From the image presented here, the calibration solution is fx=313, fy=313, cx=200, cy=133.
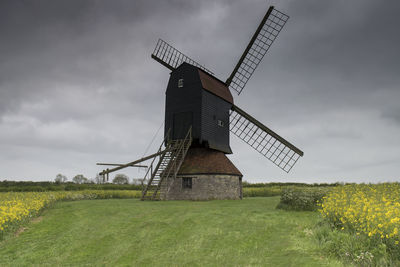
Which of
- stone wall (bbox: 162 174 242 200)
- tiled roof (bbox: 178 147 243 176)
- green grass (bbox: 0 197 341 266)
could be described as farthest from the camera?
tiled roof (bbox: 178 147 243 176)

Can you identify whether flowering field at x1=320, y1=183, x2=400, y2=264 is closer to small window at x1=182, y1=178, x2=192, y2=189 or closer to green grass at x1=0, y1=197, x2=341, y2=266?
green grass at x1=0, y1=197, x2=341, y2=266

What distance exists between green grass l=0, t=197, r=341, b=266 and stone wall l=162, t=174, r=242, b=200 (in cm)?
809

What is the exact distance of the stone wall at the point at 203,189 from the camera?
25.1 meters

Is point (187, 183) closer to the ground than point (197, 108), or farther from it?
closer to the ground

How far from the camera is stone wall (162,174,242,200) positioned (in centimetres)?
2511

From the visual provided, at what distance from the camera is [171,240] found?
12.3m

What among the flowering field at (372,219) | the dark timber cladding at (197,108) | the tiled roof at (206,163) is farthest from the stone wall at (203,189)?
the flowering field at (372,219)

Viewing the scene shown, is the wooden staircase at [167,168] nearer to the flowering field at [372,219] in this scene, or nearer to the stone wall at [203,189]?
the stone wall at [203,189]

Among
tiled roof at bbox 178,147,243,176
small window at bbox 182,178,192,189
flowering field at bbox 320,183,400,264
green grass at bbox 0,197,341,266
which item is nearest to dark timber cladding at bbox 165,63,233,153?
tiled roof at bbox 178,147,243,176

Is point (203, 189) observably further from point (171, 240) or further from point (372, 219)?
point (372, 219)

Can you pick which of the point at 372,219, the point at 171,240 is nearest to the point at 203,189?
the point at 171,240

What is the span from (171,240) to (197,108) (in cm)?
1567

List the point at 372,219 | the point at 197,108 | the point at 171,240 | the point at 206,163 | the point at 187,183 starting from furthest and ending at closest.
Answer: the point at 197,108 < the point at 206,163 < the point at 187,183 < the point at 171,240 < the point at 372,219

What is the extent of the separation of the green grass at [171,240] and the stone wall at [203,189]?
8092mm
